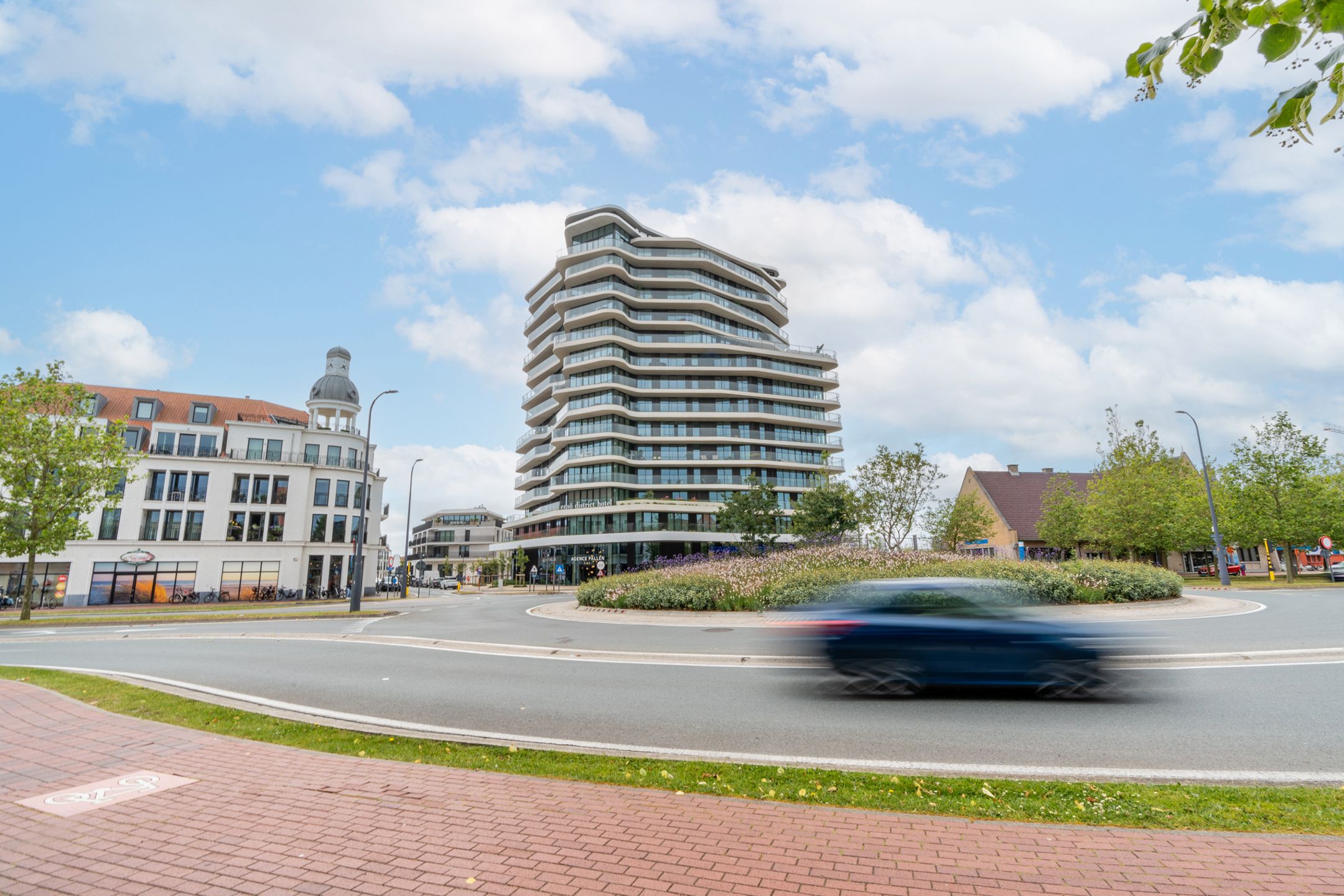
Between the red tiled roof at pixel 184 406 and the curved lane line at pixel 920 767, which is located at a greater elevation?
the red tiled roof at pixel 184 406

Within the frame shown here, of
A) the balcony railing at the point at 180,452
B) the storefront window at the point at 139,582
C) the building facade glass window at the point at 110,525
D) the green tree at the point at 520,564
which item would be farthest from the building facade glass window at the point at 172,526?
the green tree at the point at 520,564

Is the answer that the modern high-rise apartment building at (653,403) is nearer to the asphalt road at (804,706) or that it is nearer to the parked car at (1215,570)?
the parked car at (1215,570)

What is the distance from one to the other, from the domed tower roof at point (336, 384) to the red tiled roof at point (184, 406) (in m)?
3.68

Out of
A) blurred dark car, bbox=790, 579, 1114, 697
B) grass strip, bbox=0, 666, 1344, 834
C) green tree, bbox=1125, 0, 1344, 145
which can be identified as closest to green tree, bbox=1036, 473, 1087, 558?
blurred dark car, bbox=790, 579, 1114, 697

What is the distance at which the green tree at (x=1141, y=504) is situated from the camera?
43500mm

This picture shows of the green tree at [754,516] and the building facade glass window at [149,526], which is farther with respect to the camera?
the building facade glass window at [149,526]

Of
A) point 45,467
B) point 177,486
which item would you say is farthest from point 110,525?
point 45,467

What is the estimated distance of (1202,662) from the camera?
10141mm

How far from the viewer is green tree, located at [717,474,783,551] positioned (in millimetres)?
44719

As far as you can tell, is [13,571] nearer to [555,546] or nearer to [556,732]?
[555,546]

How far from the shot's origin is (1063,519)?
2136 inches

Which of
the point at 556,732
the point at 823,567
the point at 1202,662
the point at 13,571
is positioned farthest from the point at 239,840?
the point at 13,571

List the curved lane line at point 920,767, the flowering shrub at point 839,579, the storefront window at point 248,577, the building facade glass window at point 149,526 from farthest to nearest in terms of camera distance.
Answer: the storefront window at point 248,577 < the building facade glass window at point 149,526 < the flowering shrub at point 839,579 < the curved lane line at point 920,767

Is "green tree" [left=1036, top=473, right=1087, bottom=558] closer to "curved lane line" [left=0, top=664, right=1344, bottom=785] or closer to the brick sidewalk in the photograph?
"curved lane line" [left=0, top=664, right=1344, bottom=785]
